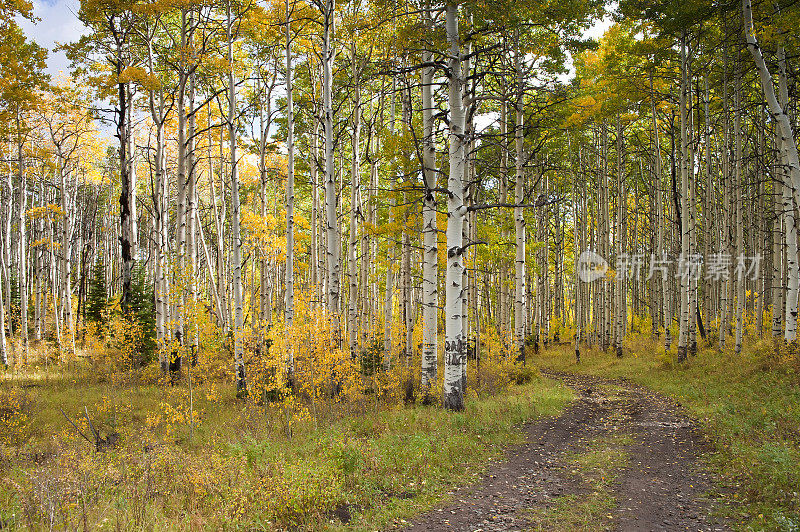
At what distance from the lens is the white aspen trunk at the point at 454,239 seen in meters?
8.20

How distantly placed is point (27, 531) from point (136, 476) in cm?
180

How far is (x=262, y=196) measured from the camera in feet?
49.5

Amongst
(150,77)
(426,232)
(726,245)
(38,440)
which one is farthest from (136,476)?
(726,245)

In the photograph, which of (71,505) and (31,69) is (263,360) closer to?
(71,505)

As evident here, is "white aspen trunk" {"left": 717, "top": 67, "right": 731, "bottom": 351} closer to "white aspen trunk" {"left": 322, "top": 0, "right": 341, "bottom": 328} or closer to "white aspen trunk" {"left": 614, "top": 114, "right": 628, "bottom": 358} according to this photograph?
"white aspen trunk" {"left": 614, "top": 114, "right": 628, "bottom": 358}

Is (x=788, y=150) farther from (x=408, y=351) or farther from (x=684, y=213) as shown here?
(x=408, y=351)

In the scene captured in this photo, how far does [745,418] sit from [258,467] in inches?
303

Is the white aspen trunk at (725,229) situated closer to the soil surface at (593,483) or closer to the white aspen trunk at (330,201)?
the soil surface at (593,483)

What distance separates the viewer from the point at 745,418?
24.0 feet

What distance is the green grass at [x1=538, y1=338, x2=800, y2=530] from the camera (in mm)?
4441

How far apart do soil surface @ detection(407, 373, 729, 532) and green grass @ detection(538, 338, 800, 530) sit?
31 centimetres

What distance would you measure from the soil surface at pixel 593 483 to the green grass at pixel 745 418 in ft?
1.01

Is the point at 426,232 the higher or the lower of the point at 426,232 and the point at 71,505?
the higher

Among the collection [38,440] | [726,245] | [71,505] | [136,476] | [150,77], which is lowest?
[38,440]
